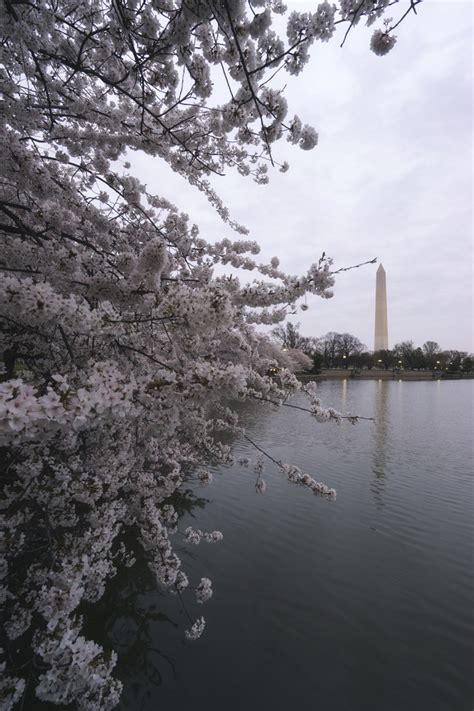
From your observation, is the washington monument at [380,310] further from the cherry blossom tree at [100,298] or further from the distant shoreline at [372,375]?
the cherry blossom tree at [100,298]

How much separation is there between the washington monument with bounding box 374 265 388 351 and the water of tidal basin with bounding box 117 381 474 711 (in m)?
84.5

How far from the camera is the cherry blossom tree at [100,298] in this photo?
2.22 m

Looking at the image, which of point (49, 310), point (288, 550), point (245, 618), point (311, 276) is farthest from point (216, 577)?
point (49, 310)

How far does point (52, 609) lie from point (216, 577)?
156 inches

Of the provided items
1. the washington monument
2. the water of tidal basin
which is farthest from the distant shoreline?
the water of tidal basin

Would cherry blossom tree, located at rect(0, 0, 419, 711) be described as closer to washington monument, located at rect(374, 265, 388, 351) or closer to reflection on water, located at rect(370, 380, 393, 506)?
reflection on water, located at rect(370, 380, 393, 506)

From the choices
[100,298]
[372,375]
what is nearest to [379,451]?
[100,298]

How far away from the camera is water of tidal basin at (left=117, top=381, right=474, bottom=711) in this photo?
156 inches

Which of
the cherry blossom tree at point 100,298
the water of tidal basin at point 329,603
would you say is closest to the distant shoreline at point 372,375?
the water of tidal basin at point 329,603

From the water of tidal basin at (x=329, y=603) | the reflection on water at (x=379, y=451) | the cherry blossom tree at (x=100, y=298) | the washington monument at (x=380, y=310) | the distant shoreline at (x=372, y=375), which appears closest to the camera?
the cherry blossom tree at (x=100, y=298)

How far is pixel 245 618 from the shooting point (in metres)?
4.97

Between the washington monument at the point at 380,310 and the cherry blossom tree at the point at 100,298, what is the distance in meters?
89.4

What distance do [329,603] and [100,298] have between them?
214 inches

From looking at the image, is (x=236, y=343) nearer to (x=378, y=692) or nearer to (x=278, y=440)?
(x=378, y=692)
